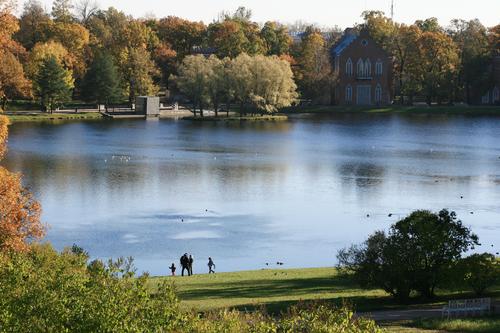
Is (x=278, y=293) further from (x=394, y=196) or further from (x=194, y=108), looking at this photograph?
(x=194, y=108)

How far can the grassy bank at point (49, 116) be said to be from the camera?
3278 inches

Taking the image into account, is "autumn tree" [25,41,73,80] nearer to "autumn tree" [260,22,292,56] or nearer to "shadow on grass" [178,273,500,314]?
"autumn tree" [260,22,292,56]

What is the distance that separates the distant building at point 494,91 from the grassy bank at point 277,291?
81.0 metres

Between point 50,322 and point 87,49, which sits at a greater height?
point 87,49

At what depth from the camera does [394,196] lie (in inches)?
1657

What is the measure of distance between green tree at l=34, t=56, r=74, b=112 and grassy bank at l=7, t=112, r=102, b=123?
138 centimetres

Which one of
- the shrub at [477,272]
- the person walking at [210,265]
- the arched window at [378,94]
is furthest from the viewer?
the arched window at [378,94]

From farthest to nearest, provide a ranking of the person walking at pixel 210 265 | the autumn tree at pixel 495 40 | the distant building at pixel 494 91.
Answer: the autumn tree at pixel 495 40 → the distant building at pixel 494 91 → the person walking at pixel 210 265

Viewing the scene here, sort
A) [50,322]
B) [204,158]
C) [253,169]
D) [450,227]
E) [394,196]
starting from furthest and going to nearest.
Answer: [204,158] → [253,169] → [394,196] → [450,227] → [50,322]

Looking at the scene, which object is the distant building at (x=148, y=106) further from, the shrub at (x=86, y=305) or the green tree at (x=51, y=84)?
the shrub at (x=86, y=305)

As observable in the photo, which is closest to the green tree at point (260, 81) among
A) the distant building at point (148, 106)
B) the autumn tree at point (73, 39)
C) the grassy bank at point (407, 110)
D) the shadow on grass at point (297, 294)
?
the distant building at point (148, 106)

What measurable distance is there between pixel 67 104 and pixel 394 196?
56.5m

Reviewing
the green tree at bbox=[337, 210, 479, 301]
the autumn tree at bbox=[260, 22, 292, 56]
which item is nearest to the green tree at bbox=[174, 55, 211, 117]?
the autumn tree at bbox=[260, 22, 292, 56]

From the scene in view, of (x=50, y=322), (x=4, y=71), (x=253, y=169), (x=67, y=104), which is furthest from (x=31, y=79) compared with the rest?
(x=50, y=322)
